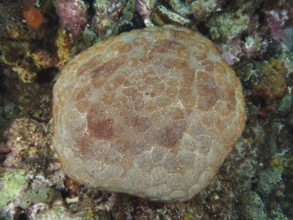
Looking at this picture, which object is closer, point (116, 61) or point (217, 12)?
point (116, 61)

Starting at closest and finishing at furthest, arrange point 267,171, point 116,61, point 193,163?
1. point 193,163
2. point 116,61
3. point 267,171

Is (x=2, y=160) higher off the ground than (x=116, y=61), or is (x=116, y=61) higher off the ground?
(x=116, y=61)

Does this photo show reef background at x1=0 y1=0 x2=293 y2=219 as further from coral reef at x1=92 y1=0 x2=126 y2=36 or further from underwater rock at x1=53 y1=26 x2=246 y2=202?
underwater rock at x1=53 y1=26 x2=246 y2=202

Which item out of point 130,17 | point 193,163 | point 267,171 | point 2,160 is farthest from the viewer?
point 267,171

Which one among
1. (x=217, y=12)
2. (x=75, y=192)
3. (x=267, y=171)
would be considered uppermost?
(x=217, y=12)

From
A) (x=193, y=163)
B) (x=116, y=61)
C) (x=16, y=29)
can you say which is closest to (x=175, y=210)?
(x=193, y=163)

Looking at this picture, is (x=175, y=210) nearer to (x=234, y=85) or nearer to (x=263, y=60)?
(x=234, y=85)

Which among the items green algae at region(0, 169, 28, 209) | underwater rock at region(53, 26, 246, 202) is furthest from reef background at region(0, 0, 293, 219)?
underwater rock at region(53, 26, 246, 202)

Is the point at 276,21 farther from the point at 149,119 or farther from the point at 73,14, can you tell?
the point at 73,14
